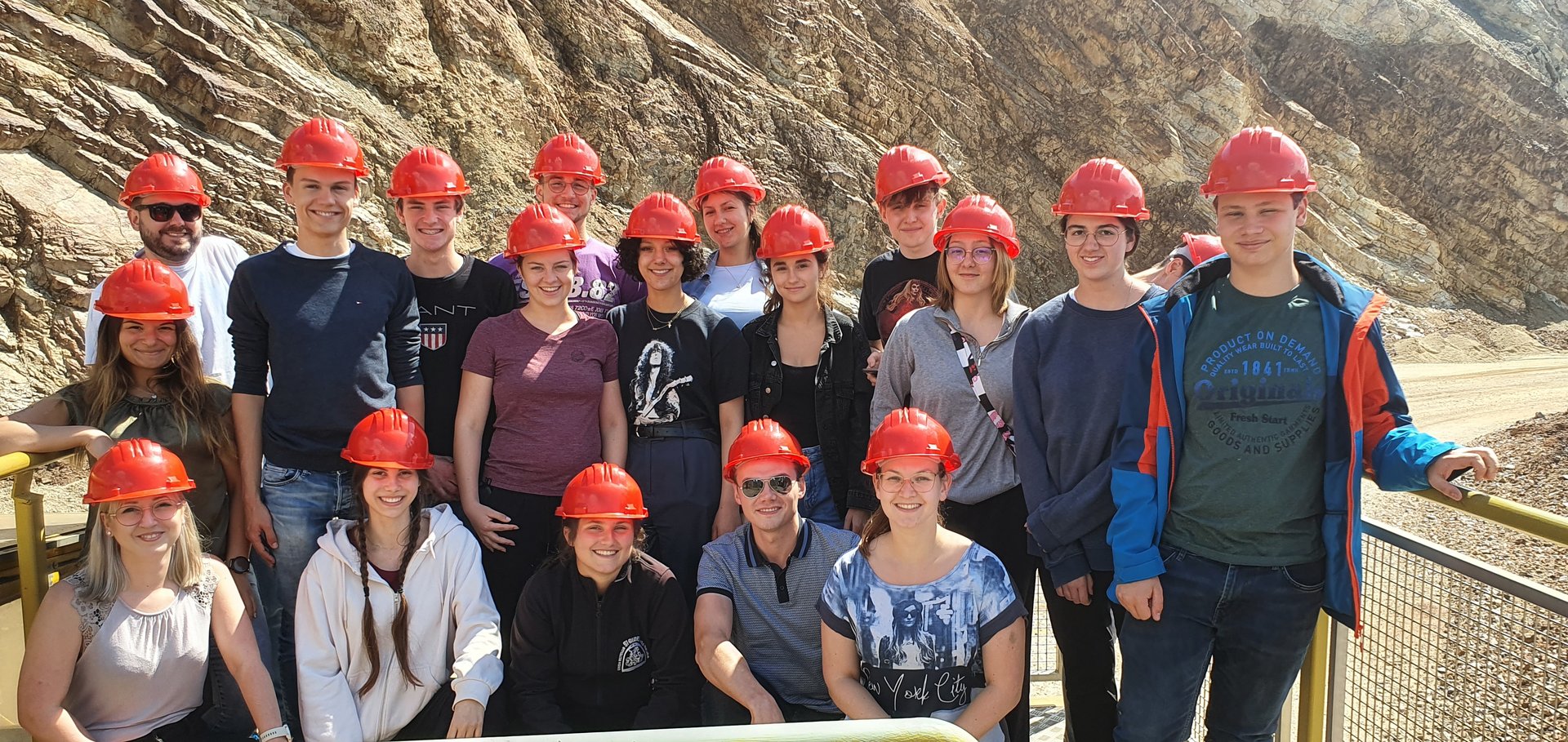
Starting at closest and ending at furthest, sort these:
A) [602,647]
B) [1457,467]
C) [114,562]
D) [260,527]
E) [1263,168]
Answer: [1457,467], [1263,168], [114,562], [602,647], [260,527]

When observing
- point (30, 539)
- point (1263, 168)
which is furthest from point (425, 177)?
point (1263, 168)

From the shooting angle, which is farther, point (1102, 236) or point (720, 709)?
point (720, 709)

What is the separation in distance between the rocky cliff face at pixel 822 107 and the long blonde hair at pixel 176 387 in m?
8.87

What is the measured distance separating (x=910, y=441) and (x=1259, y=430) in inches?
40.5

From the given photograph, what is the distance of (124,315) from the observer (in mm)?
3824

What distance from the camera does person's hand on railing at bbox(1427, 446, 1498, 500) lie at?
2.73m

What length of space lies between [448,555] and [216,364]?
1.48m

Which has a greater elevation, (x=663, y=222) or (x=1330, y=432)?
(x=663, y=222)

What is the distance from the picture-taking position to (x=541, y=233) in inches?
168

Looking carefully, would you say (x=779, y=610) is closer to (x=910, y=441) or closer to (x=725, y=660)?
(x=725, y=660)

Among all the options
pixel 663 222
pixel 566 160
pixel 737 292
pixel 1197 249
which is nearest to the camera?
pixel 663 222

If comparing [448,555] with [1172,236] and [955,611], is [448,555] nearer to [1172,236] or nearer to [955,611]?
[955,611]

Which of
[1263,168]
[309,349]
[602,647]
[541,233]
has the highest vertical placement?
[1263,168]

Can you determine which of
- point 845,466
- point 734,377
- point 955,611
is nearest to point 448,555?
point 734,377
